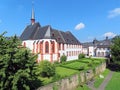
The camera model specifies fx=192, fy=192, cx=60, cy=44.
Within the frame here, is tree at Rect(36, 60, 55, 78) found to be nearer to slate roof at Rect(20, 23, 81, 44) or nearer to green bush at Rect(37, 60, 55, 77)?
green bush at Rect(37, 60, 55, 77)

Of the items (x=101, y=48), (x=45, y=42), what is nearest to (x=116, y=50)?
(x=45, y=42)

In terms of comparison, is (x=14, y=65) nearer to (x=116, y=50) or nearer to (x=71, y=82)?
(x=71, y=82)

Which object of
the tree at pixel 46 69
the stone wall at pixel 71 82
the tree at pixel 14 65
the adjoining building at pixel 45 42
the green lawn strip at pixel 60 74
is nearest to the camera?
→ the tree at pixel 14 65

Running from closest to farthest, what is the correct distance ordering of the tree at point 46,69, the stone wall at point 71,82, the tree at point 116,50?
the stone wall at point 71,82 < the tree at point 46,69 < the tree at point 116,50

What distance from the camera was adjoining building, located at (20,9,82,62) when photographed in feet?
203

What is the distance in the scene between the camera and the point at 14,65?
22719 millimetres

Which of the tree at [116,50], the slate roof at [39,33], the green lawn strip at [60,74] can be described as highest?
the slate roof at [39,33]

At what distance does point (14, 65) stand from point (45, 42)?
1529 inches

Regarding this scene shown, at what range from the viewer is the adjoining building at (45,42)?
6179 cm

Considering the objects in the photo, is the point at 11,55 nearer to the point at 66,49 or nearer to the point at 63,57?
the point at 63,57

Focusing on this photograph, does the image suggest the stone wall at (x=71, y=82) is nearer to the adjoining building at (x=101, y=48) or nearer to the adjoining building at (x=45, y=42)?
the adjoining building at (x=45, y=42)

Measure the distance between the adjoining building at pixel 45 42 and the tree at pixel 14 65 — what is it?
31.0 meters

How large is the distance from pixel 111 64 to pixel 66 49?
1837 centimetres

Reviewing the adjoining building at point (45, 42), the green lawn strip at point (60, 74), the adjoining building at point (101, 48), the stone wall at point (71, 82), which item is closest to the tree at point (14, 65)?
the stone wall at point (71, 82)
